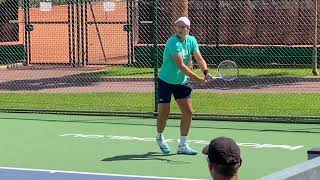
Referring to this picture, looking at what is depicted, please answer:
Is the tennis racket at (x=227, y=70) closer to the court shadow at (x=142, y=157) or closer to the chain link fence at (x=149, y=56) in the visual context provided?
the court shadow at (x=142, y=157)

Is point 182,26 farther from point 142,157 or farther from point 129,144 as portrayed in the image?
point 129,144

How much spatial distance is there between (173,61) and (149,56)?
16287 millimetres

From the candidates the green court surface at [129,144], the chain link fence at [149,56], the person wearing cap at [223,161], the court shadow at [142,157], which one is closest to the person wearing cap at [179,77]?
the court shadow at [142,157]

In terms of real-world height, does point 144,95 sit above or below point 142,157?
below

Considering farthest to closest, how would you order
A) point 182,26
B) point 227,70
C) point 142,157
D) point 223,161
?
point 227,70
point 142,157
point 182,26
point 223,161

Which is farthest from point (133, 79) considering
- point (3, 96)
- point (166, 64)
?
point (166, 64)

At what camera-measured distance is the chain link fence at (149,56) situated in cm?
1652

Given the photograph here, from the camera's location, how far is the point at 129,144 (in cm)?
1130

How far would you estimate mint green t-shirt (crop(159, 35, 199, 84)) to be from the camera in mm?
9859

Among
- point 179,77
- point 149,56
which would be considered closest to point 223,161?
point 179,77

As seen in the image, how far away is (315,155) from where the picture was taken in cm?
593

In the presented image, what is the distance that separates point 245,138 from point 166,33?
15649mm

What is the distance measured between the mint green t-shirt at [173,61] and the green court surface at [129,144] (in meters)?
1.08

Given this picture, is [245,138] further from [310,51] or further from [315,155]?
[310,51]
